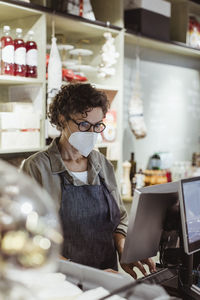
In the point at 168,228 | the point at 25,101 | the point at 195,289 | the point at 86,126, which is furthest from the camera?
the point at 25,101

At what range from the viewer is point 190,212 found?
1.59 m

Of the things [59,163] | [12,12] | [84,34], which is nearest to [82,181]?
[59,163]

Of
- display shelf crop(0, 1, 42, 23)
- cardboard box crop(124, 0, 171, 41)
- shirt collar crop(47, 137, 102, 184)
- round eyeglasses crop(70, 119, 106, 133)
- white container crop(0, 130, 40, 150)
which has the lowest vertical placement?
shirt collar crop(47, 137, 102, 184)

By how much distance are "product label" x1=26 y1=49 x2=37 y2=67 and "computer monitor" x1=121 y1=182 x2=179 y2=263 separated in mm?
1497

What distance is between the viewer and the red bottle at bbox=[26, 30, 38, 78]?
2797 millimetres

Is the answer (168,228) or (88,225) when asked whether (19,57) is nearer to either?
(88,225)

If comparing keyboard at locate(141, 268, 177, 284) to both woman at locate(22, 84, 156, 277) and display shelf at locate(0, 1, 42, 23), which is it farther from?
display shelf at locate(0, 1, 42, 23)

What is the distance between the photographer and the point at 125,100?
13.7ft

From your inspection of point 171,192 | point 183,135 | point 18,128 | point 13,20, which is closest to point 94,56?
point 13,20

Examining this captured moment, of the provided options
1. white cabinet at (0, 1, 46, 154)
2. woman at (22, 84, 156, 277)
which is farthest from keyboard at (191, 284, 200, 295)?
white cabinet at (0, 1, 46, 154)

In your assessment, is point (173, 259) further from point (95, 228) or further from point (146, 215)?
point (95, 228)

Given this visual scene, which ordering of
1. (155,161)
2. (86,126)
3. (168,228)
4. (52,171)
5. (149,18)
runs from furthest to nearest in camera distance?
1. (155,161)
2. (149,18)
3. (86,126)
4. (52,171)
5. (168,228)

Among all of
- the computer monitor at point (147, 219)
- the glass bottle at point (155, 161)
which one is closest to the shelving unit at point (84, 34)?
the glass bottle at point (155, 161)

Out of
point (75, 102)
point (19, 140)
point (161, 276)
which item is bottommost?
point (161, 276)
